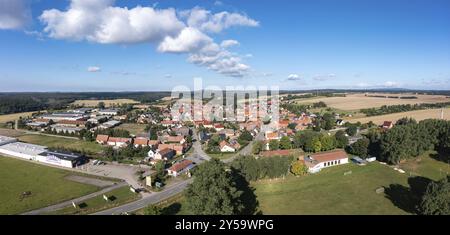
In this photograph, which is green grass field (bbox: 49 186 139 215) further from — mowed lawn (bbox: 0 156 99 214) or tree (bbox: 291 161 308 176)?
tree (bbox: 291 161 308 176)

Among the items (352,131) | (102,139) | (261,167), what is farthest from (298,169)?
(102,139)

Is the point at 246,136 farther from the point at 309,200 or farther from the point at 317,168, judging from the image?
the point at 309,200

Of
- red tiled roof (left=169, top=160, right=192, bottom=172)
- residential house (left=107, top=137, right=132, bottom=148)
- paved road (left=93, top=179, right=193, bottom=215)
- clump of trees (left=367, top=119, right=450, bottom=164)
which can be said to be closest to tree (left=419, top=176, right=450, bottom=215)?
clump of trees (left=367, top=119, right=450, bottom=164)

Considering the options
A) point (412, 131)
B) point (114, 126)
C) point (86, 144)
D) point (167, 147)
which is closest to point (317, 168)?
point (412, 131)

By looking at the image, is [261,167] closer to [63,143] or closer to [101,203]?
[101,203]

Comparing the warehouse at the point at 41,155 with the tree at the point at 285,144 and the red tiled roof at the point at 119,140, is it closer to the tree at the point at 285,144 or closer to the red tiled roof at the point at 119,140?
the red tiled roof at the point at 119,140

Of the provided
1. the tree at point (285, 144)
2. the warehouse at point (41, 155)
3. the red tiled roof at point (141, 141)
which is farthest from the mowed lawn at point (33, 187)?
the tree at point (285, 144)
